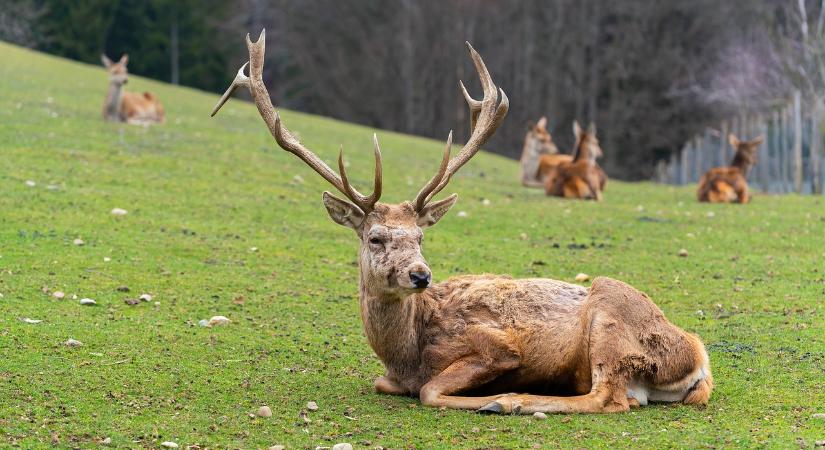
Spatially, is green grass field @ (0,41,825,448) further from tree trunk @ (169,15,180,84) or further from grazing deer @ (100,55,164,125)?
tree trunk @ (169,15,180,84)

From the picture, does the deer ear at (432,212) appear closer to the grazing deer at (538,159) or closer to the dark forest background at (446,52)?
the grazing deer at (538,159)

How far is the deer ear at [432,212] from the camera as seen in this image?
8180mm

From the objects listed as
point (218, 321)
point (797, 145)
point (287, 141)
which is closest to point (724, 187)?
point (797, 145)

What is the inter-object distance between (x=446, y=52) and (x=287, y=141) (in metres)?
52.7

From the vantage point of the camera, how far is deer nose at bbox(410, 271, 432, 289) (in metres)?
7.39

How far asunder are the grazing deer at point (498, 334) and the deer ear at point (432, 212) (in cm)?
1

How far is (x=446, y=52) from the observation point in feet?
198

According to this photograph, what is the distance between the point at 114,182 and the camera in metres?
17.1

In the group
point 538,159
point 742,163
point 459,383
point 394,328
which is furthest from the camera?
point 538,159

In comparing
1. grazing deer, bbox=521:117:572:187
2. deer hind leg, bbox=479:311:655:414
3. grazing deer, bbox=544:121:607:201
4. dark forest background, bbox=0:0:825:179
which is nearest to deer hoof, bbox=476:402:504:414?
deer hind leg, bbox=479:311:655:414

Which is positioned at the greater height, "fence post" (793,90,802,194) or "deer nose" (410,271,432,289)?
"fence post" (793,90,802,194)

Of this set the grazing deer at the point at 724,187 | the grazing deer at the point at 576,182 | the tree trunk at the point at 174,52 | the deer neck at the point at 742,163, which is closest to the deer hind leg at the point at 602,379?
the grazing deer at the point at 576,182

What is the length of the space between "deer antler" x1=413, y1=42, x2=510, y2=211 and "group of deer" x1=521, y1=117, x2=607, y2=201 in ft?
42.3

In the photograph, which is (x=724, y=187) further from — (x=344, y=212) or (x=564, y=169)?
A: (x=344, y=212)
